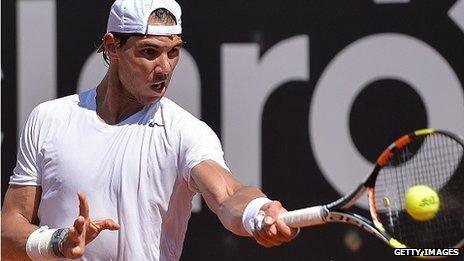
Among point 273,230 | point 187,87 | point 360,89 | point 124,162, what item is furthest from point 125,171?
point 360,89

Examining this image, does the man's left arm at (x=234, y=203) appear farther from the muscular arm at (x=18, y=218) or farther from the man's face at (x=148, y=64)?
the muscular arm at (x=18, y=218)

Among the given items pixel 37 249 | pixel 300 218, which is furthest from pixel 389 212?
pixel 37 249

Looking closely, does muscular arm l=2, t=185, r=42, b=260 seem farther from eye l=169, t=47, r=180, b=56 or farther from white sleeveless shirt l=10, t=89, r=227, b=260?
eye l=169, t=47, r=180, b=56

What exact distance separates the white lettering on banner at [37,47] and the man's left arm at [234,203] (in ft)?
5.64

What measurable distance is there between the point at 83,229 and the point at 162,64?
0.59 m

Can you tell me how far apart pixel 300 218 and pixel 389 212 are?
49cm

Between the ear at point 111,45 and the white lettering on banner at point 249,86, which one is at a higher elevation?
the ear at point 111,45

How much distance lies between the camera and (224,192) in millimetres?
3680

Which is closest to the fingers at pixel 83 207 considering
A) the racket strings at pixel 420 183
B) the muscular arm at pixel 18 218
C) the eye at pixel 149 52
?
the muscular arm at pixel 18 218

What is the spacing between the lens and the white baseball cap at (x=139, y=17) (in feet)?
12.8

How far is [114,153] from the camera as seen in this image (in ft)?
12.7

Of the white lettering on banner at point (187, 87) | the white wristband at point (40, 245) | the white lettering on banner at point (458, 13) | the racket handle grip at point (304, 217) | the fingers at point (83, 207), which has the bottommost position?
the white wristband at point (40, 245)

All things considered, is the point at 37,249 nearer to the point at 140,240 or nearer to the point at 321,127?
the point at 140,240

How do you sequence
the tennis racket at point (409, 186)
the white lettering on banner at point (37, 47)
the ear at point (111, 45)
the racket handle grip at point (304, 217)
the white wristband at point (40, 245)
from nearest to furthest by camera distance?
the racket handle grip at point (304, 217) < the tennis racket at point (409, 186) < the white wristband at point (40, 245) < the ear at point (111, 45) < the white lettering on banner at point (37, 47)
